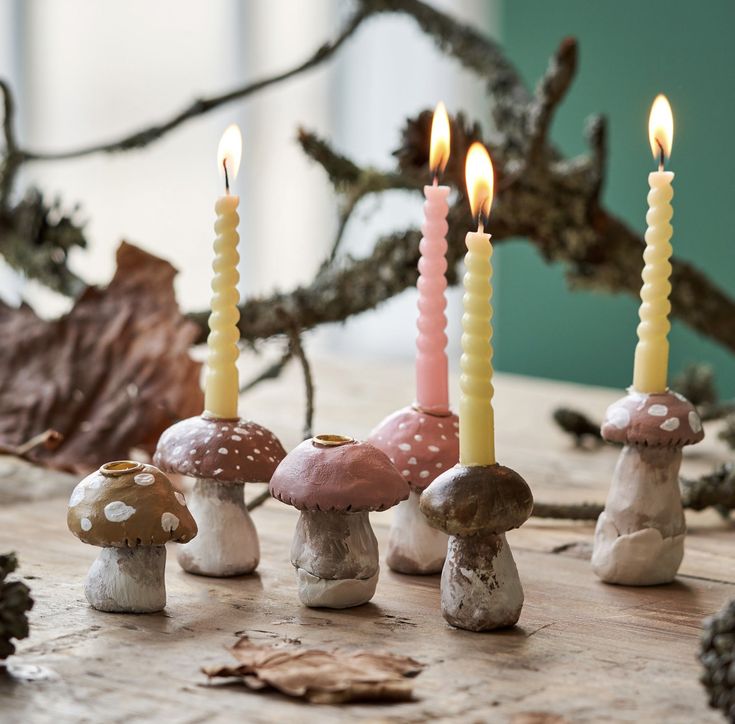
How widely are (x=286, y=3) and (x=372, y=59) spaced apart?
0.81 feet

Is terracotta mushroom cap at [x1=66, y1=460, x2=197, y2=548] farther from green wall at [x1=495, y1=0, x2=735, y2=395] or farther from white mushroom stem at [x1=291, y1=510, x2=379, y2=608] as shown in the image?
green wall at [x1=495, y1=0, x2=735, y2=395]

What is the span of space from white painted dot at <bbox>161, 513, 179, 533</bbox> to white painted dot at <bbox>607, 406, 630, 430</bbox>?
0.29 m

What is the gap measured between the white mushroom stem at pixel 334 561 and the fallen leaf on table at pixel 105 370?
1.08ft

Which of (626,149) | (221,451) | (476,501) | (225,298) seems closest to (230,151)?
(225,298)

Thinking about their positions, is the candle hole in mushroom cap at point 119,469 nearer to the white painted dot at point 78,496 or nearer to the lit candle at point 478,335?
the white painted dot at point 78,496

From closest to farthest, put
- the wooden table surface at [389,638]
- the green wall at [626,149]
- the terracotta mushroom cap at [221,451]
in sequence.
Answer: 1. the wooden table surface at [389,638]
2. the terracotta mushroom cap at [221,451]
3. the green wall at [626,149]

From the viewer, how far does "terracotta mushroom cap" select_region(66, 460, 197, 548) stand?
70 centimetres

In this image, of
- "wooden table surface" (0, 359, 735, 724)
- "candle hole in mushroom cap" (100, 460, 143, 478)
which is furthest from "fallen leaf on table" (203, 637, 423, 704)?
"candle hole in mushroom cap" (100, 460, 143, 478)

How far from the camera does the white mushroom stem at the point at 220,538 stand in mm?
818

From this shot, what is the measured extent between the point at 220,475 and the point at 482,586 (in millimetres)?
188

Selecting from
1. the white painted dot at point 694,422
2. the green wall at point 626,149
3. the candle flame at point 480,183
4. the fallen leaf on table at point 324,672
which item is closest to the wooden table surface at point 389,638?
the fallen leaf on table at point 324,672

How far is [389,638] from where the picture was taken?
69 cm

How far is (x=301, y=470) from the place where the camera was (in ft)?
2.37

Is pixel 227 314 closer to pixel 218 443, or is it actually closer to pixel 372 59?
pixel 218 443
